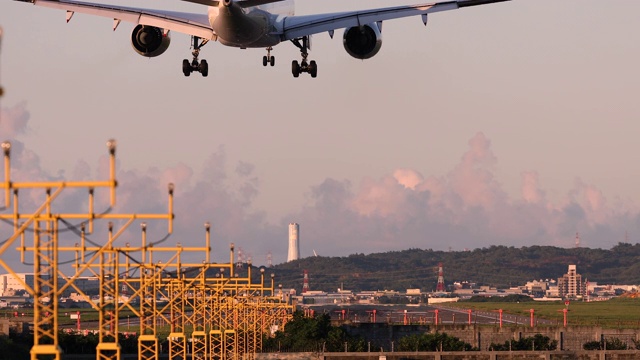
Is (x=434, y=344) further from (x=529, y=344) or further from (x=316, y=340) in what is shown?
(x=316, y=340)

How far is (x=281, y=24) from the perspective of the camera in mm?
86438

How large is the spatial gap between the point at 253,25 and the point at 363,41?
455 inches

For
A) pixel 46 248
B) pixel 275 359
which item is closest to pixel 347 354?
pixel 275 359

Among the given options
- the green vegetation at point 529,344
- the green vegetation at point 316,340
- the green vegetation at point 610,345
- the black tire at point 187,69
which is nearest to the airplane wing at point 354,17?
the black tire at point 187,69

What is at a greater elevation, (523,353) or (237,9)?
(237,9)

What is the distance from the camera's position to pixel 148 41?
90.2 metres

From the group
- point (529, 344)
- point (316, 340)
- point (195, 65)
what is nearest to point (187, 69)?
point (195, 65)

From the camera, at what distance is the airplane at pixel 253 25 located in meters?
81.2

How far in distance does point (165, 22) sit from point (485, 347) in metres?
121

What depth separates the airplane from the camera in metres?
81.2

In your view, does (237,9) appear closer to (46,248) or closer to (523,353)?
(46,248)

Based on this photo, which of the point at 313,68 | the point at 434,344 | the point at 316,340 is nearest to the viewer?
the point at 313,68

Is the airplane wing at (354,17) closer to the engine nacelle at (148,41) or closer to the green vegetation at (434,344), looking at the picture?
the engine nacelle at (148,41)

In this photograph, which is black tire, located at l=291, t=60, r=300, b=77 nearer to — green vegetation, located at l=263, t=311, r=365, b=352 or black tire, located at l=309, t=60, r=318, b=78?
black tire, located at l=309, t=60, r=318, b=78
